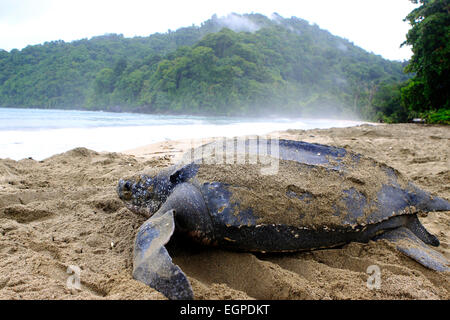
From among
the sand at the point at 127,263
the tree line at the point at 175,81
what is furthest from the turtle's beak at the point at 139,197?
the tree line at the point at 175,81

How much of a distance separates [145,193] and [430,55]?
10237 millimetres

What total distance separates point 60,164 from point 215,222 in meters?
2.72

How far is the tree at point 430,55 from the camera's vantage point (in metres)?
8.31

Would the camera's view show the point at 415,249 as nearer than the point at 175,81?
Yes

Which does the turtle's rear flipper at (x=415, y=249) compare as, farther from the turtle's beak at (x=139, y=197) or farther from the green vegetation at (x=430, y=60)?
the green vegetation at (x=430, y=60)

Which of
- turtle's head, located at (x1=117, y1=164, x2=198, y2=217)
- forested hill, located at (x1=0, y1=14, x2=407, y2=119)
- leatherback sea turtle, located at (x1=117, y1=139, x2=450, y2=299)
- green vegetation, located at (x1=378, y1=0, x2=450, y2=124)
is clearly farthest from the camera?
forested hill, located at (x1=0, y1=14, x2=407, y2=119)

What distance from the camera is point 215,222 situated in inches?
52.0

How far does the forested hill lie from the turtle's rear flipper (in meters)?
36.2

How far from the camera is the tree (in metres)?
8.31

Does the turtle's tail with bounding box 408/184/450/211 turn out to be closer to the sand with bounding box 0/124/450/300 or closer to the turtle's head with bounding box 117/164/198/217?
the sand with bounding box 0/124/450/300

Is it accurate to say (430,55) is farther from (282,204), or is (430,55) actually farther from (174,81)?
(174,81)

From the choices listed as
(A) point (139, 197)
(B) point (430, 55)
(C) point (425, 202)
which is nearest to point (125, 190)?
(A) point (139, 197)

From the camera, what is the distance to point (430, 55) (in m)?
8.45

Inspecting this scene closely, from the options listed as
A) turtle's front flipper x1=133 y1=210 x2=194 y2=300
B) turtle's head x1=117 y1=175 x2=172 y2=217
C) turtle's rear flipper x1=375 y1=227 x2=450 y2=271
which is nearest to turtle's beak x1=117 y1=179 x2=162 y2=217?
turtle's head x1=117 y1=175 x2=172 y2=217
